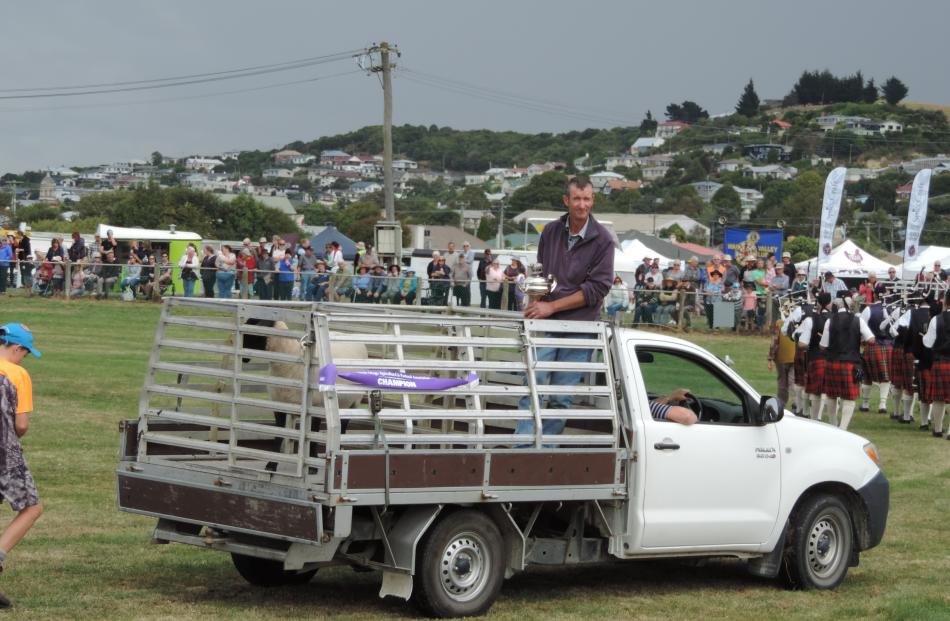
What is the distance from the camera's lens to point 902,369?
891 inches

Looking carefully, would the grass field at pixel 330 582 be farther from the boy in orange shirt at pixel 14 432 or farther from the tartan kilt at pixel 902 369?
the tartan kilt at pixel 902 369

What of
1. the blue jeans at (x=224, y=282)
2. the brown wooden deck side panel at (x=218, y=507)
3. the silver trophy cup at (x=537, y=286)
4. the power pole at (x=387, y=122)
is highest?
the power pole at (x=387, y=122)

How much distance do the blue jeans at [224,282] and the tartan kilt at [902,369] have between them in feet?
47.6

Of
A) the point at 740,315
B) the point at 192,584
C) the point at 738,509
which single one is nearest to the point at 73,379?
the point at 192,584

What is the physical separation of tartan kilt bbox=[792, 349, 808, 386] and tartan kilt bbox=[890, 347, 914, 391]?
69.9 inches

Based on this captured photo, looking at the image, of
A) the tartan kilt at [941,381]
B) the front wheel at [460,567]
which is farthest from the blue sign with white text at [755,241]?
the front wheel at [460,567]

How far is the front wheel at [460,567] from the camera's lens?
8.36 meters

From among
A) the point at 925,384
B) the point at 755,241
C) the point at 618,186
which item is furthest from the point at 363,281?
the point at 618,186

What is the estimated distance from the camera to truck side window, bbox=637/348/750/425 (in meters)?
9.73

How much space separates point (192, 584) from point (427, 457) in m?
2.21

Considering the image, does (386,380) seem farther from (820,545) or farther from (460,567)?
(820,545)

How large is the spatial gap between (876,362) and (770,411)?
586 inches

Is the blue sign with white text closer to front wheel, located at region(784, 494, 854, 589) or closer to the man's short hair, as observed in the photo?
front wheel, located at region(784, 494, 854, 589)

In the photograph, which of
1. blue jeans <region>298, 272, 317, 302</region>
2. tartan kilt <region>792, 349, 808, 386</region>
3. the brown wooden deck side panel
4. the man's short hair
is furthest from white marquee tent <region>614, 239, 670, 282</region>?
the brown wooden deck side panel
